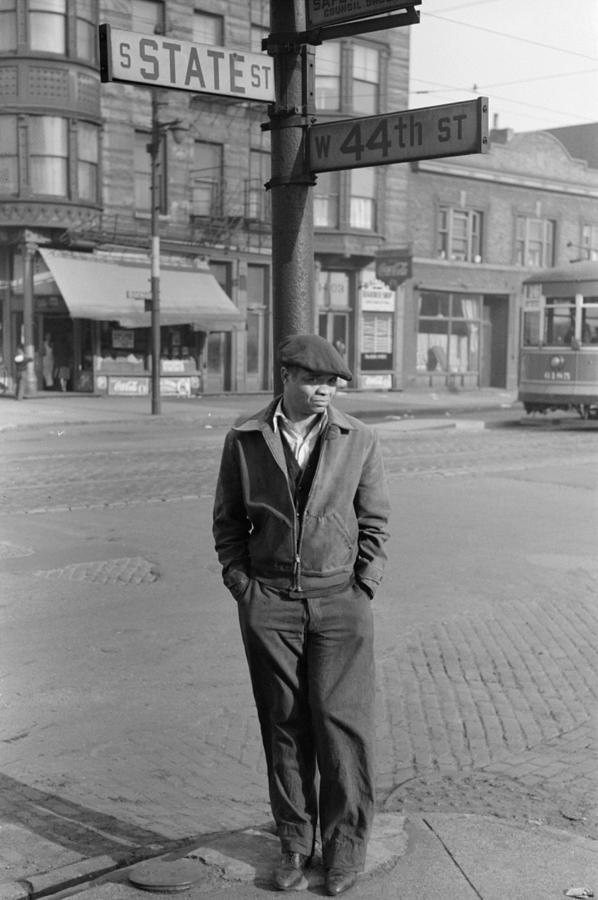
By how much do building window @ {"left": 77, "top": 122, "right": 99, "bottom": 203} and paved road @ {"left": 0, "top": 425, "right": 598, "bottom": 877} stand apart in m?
18.0

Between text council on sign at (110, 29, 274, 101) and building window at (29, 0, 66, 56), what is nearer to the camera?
Result: text council on sign at (110, 29, 274, 101)

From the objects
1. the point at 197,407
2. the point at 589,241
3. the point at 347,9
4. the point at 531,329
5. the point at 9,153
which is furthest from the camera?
the point at 589,241

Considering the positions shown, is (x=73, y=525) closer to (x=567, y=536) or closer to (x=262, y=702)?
(x=567, y=536)

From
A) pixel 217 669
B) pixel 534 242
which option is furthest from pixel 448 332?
pixel 217 669

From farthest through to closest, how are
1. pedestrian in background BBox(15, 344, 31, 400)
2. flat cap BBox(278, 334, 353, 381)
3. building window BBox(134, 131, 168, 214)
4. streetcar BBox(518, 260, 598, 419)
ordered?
building window BBox(134, 131, 168, 214) < pedestrian in background BBox(15, 344, 31, 400) < streetcar BBox(518, 260, 598, 419) < flat cap BBox(278, 334, 353, 381)

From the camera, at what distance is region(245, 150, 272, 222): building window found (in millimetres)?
32812

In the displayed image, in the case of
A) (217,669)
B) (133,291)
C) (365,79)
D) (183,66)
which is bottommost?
(217,669)

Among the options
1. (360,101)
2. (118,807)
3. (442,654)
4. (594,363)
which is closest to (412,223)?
(360,101)

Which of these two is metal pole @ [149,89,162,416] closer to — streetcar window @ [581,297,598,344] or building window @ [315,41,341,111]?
streetcar window @ [581,297,598,344]

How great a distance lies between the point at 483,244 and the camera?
1564 inches

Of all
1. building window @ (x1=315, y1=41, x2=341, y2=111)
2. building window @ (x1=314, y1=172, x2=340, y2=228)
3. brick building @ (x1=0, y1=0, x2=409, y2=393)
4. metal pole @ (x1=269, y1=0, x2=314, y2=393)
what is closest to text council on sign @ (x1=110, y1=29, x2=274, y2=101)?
metal pole @ (x1=269, y1=0, x2=314, y2=393)

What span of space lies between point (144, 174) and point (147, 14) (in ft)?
14.2

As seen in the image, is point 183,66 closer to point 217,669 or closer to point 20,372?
point 217,669

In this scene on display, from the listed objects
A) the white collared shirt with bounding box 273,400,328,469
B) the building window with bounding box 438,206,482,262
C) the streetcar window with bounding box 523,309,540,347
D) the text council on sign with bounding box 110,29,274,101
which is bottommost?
the white collared shirt with bounding box 273,400,328,469
